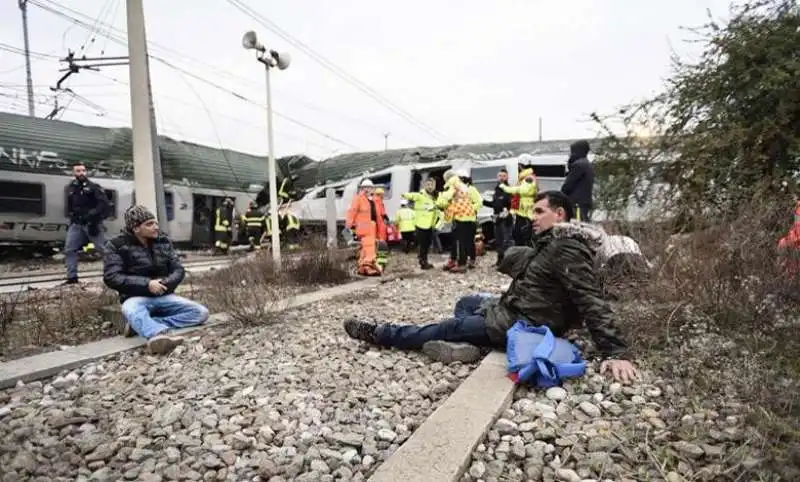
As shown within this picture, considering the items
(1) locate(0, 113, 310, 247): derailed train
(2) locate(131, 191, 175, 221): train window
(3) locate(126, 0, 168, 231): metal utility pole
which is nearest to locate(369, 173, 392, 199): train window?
(1) locate(0, 113, 310, 247): derailed train

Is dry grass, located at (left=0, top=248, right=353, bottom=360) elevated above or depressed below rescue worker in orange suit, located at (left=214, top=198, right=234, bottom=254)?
below

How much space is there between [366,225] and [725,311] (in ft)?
17.5

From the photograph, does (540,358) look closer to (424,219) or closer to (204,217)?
(424,219)

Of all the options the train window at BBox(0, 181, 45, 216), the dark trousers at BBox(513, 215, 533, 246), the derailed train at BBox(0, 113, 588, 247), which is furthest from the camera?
the derailed train at BBox(0, 113, 588, 247)

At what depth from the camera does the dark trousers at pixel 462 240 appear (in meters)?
8.03

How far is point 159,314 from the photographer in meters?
4.48

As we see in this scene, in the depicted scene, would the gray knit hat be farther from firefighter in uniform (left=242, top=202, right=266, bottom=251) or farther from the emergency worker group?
firefighter in uniform (left=242, top=202, right=266, bottom=251)

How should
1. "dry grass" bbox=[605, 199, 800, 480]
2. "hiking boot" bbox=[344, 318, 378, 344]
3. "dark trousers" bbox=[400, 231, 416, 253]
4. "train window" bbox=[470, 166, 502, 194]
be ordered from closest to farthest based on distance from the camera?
"dry grass" bbox=[605, 199, 800, 480] → "hiking boot" bbox=[344, 318, 378, 344] → "dark trousers" bbox=[400, 231, 416, 253] → "train window" bbox=[470, 166, 502, 194]

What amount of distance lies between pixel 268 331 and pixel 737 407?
10.8 feet

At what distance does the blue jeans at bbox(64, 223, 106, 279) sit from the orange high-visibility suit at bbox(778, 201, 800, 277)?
7564mm

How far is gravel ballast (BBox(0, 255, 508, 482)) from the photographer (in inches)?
84.0

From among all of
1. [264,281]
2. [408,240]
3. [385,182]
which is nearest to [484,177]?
[408,240]

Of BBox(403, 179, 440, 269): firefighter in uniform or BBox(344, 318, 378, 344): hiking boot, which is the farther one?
BBox(403, 179, 440, 269): firefighter in uniform

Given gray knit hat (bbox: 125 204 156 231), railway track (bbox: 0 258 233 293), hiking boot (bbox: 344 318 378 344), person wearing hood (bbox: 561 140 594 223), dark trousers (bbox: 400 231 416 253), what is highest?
person wearing hood (bbox: 561 140 594 223)
